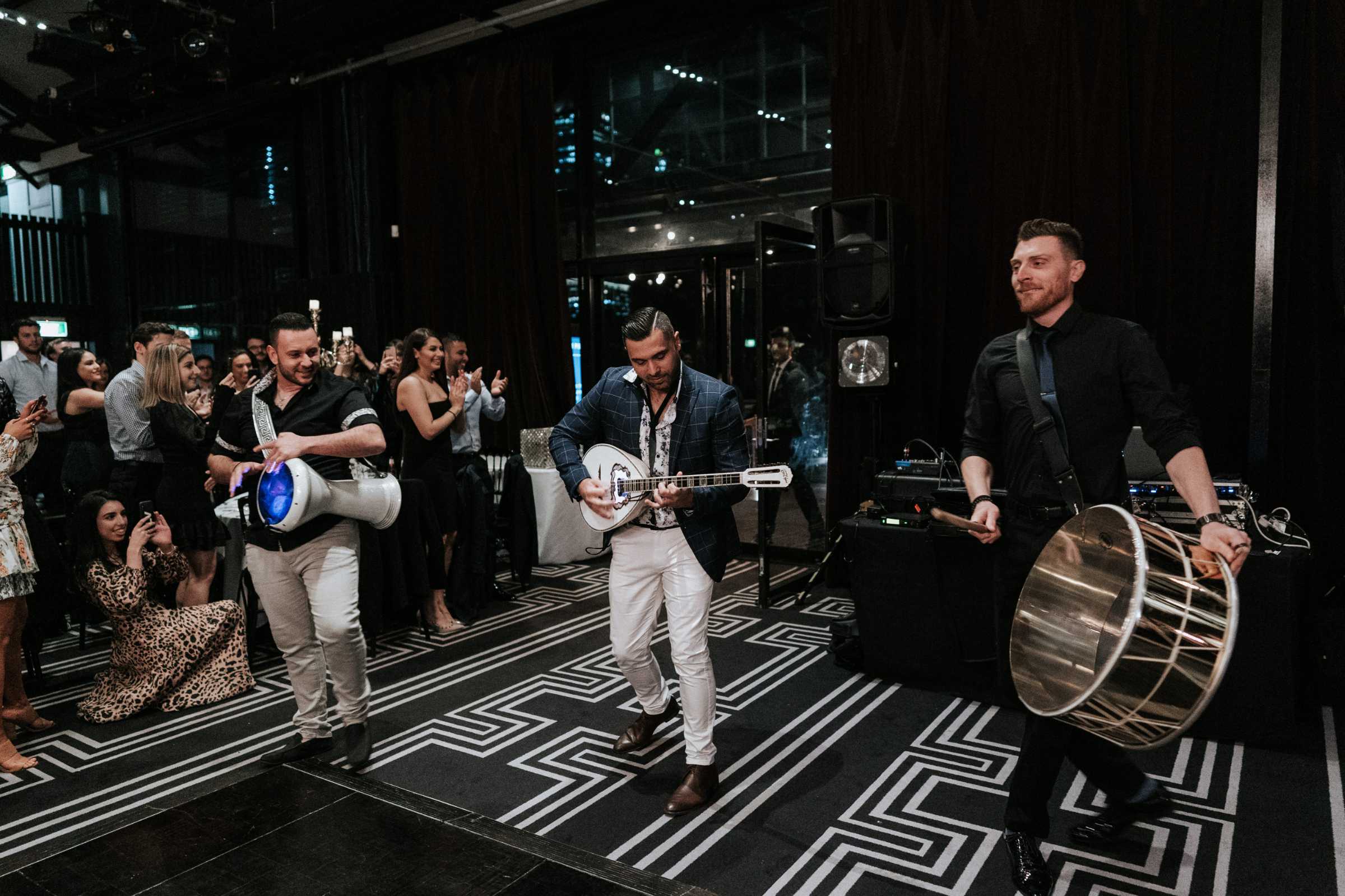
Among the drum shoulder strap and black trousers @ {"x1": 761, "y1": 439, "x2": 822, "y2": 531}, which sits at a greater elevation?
the drum shoulder strap

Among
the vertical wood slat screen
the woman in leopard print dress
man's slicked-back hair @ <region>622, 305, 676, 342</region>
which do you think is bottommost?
the woman in leopard print dress

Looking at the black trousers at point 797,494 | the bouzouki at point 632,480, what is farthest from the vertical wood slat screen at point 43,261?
Answer: the bouzouki at point 632,480

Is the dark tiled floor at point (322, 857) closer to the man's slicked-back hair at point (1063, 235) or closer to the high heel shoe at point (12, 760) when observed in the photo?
the high heel shoe at point (12, 760)

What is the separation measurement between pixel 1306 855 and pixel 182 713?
4.13 m

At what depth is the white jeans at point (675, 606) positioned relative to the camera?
2832 millimetres

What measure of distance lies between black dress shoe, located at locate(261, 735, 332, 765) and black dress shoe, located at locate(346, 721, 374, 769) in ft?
0.44

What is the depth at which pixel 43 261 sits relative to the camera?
10.6 m

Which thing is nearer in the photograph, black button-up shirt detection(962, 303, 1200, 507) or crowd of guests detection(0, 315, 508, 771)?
black button-up shirt detection(962, 303, 1200, 507)

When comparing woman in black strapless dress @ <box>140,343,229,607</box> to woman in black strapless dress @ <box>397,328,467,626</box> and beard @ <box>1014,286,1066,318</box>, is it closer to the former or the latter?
woman in black strapless dress @ <box>397,328,467,626</box>

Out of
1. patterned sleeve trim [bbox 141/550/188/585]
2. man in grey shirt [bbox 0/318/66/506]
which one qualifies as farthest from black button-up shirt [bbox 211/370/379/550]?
man in grey shirt [bbox 0/318/66/506]

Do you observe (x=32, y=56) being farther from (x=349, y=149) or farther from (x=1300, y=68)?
(x=1300, y=68)

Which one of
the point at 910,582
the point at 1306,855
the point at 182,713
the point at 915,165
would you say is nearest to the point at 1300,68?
the point at 915,165

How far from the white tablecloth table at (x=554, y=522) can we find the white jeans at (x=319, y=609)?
311cm

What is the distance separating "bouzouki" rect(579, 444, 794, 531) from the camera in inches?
106
